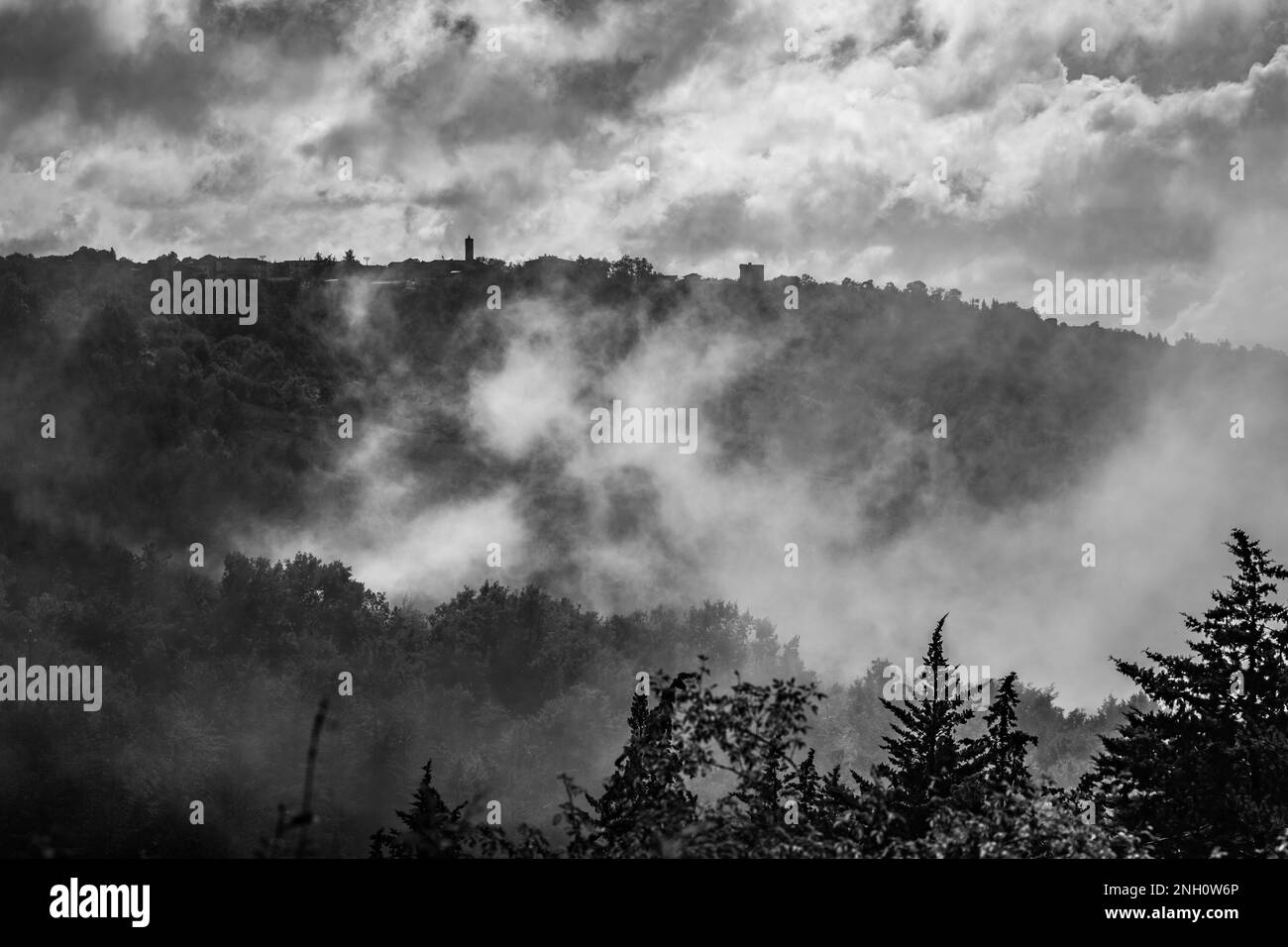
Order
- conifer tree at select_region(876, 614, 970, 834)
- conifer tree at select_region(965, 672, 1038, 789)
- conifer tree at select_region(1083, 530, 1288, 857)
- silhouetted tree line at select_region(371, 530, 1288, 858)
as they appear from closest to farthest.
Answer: silhouetted tree line at select_region(371, 530, 1288, 858) < conifer tree at select_region(1083, 530, 1288, 857) < conifer tree at select_region(876, 614, 970, 834) < conifer tree at select_region(965, 672, 1038, 789)

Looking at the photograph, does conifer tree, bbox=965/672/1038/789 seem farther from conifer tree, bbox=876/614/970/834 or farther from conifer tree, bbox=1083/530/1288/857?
conifer tree, bbox=1083/530/1288/857

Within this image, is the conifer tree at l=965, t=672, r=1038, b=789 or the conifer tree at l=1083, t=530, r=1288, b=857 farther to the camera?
the conifer tree at l=965, t=672, r=1038, b=789

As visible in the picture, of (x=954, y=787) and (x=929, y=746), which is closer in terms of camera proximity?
(x=954, y=787)

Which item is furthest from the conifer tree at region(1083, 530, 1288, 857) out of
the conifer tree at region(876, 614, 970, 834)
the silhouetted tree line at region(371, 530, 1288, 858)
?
the conifer tree at region(876, 614, 970, 834)

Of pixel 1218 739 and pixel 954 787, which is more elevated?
pixel 1218 739

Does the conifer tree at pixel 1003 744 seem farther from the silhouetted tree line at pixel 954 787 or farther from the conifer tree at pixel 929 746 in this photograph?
the conifer tree at pixel 929 746

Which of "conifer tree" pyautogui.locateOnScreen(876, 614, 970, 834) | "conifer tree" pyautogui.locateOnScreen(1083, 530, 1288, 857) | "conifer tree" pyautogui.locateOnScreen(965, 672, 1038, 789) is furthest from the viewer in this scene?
"conifer tree" pyautogui.locateOnScreen(965, 672, 1038, 789)

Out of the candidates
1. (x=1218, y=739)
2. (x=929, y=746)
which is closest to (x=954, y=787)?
(x=1218, y=739)

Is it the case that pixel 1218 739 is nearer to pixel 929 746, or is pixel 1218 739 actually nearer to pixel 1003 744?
pixel 929 746

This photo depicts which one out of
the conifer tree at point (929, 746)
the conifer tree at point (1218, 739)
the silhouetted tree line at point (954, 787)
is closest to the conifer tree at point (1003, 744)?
the silhouetted tree line at point (954, 787)

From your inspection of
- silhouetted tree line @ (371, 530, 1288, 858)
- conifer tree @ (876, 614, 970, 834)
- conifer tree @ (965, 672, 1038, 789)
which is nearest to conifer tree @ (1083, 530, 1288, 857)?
silhouetted tree line @ (371, 530, 1288, 858)
